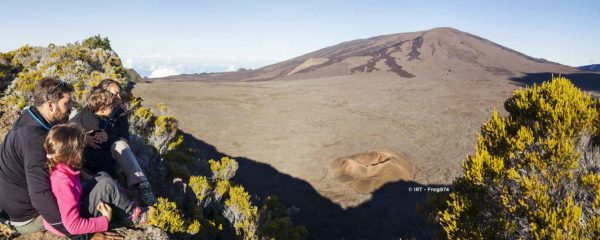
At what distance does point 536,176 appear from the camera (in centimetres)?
517

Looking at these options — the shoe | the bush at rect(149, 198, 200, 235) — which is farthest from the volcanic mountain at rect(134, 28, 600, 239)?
the shoe

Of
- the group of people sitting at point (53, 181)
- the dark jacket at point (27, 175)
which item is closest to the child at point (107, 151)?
the group of people sitting at point (53, 181)

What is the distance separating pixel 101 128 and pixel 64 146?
7.36 feet

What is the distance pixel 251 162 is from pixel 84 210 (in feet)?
43.8

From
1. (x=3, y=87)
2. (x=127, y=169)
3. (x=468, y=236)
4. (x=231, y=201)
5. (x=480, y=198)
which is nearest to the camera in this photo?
(x=127, y=169)

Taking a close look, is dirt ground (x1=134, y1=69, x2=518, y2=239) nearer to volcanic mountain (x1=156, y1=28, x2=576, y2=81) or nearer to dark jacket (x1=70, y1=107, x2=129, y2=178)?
dark jacket (x1=70, y1=107, x2=129, y2=178)

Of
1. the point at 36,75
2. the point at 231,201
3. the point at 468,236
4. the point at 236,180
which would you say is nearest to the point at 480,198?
the point at 468,236

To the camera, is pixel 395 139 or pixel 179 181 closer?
pixel 179 181

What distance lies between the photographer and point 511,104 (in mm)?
6961

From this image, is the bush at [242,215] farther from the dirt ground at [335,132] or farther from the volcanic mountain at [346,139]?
the dirt ground at [335,132]

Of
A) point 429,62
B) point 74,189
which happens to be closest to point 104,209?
point 74,189

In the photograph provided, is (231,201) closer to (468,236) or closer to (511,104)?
(468,236)

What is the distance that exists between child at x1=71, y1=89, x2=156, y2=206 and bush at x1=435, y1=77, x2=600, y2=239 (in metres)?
4.65

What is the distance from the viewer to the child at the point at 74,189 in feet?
10.3
